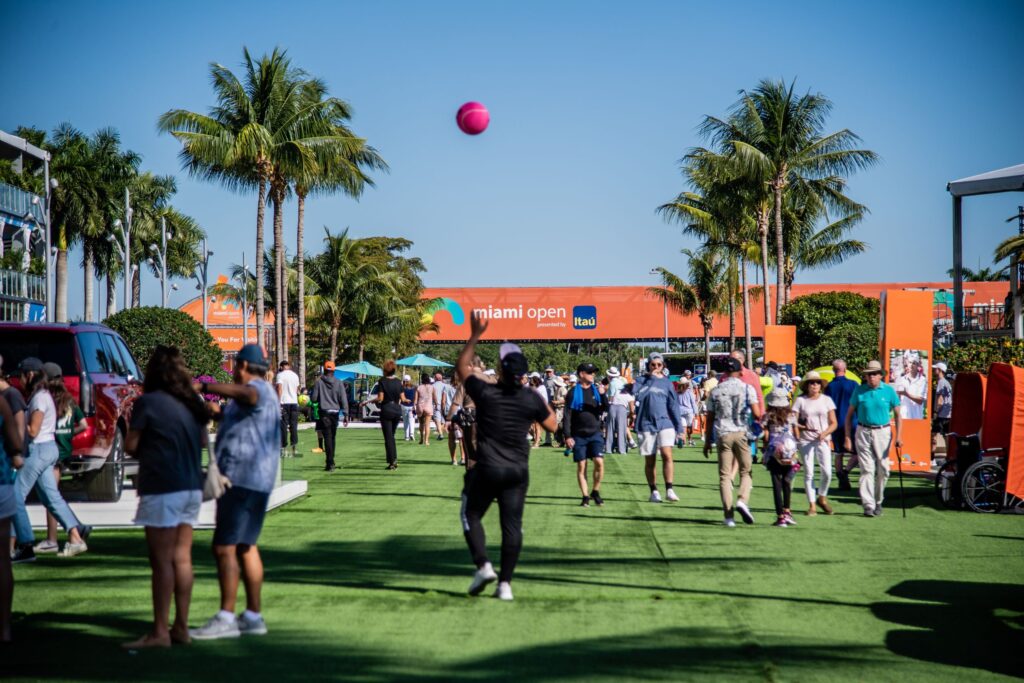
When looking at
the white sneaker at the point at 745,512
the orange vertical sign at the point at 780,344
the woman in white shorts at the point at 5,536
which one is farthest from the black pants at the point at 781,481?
the orange vertical sign at the point at 780,344

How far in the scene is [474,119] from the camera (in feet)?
48.2

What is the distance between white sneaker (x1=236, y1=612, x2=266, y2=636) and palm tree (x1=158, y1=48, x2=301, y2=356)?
30.0m

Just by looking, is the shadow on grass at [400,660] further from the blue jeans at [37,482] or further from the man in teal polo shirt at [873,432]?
the man in teal polo shirt at [873,432]

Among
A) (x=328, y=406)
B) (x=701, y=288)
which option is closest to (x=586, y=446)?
(x=328, y=406)

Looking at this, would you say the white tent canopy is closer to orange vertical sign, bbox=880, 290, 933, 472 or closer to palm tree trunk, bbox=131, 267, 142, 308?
orange vertical sign, bbox=880, 290, 933, 472

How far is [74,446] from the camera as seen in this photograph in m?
13.1

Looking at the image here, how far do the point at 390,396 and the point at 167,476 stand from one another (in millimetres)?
14049

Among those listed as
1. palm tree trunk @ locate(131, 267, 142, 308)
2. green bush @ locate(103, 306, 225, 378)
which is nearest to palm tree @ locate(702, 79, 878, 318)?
green bush @ locate(103, 306, 225, 378)

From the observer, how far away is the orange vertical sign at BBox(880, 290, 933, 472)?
2038 cm

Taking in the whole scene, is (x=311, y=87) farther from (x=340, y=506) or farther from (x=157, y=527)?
(x=157, y=527)

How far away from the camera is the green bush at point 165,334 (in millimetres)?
33062

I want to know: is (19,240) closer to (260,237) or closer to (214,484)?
(260,237)

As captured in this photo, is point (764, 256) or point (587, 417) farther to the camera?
point (764, 256)

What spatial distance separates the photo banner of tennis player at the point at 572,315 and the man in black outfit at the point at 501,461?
2249 inches
